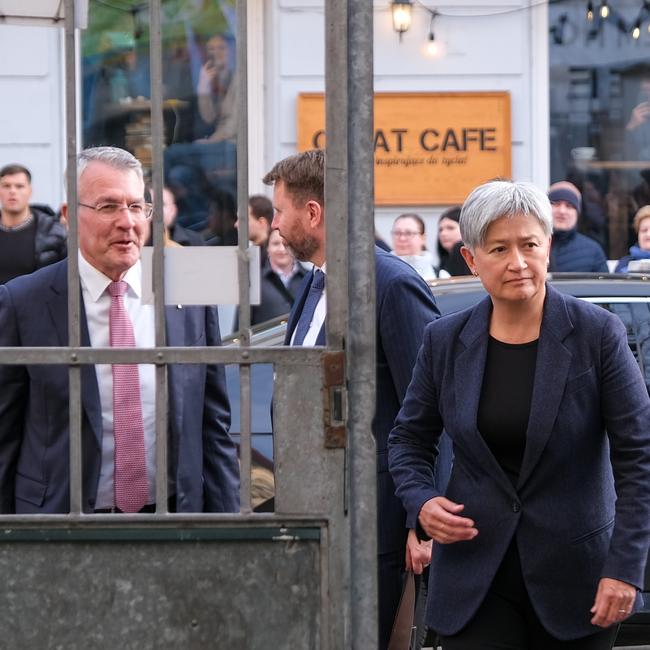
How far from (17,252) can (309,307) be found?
4.82m

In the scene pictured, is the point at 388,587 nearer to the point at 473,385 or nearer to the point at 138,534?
the point at 473,385

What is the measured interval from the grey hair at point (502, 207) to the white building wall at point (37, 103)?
8.66m

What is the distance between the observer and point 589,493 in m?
3.27

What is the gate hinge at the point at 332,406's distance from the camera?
2893mm

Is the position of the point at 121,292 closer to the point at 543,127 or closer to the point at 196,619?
the point at 196,619

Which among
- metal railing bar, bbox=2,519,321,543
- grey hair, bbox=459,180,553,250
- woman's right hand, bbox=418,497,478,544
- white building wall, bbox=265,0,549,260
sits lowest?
woman's right hand, bbox=418,497,478,544

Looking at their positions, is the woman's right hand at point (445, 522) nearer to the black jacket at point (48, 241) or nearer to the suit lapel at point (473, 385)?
the suit lapel at point (473, 385)

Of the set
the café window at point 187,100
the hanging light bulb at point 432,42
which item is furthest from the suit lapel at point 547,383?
the hanging light bulb at point 432,42

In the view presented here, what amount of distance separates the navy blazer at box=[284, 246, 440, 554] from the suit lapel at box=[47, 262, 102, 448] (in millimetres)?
837

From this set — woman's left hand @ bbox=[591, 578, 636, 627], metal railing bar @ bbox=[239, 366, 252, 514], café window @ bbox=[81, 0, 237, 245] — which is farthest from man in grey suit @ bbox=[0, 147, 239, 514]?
café window @ bbox=[81, 0, 237, 245]

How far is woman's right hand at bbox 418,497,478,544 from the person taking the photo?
10.7 ft

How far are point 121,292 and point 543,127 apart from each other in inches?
363

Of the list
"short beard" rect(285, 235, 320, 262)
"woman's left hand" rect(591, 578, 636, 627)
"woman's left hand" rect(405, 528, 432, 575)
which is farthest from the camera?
"short beard" rect(285, 235, 320, 262)

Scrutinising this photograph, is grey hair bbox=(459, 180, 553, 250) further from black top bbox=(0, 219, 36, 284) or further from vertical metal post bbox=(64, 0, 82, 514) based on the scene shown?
black top bbox=(0, 219, 36, 284)
